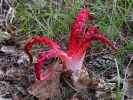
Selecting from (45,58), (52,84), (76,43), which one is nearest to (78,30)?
(76,43)

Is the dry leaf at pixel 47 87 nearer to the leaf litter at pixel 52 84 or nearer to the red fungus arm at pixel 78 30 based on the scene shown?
the leaf litter at pixel 52 84

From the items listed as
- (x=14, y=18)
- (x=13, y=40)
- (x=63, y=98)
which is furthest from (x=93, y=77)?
(x=14, y=18)

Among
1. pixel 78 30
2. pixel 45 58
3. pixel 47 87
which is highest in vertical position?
pixel 78 30

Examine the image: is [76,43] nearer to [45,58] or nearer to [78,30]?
[78,30]

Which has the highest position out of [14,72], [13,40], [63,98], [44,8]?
[44,8]

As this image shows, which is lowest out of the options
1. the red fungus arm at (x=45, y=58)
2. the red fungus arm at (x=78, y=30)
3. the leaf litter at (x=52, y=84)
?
the leaf litter at (x=52, y=84)

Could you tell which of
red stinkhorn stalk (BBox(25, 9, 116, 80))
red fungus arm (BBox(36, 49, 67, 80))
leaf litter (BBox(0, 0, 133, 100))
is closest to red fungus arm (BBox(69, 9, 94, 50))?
red stinkhorn stalk (BBox(25, 9, 116, 80))

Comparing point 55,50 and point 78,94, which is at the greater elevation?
point 55,50

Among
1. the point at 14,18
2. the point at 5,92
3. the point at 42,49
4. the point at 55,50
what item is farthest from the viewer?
Answer: the point at 14,18

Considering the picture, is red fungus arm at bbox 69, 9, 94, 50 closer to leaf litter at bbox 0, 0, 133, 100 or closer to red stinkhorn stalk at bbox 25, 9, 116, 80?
red stinkhorn stalk at bbox 25, 9, 116, 80

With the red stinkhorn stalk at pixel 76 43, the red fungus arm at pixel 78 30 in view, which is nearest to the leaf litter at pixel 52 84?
the red stinkhorn stalk at pixel 76 43

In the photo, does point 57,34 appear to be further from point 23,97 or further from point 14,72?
point 23,97
